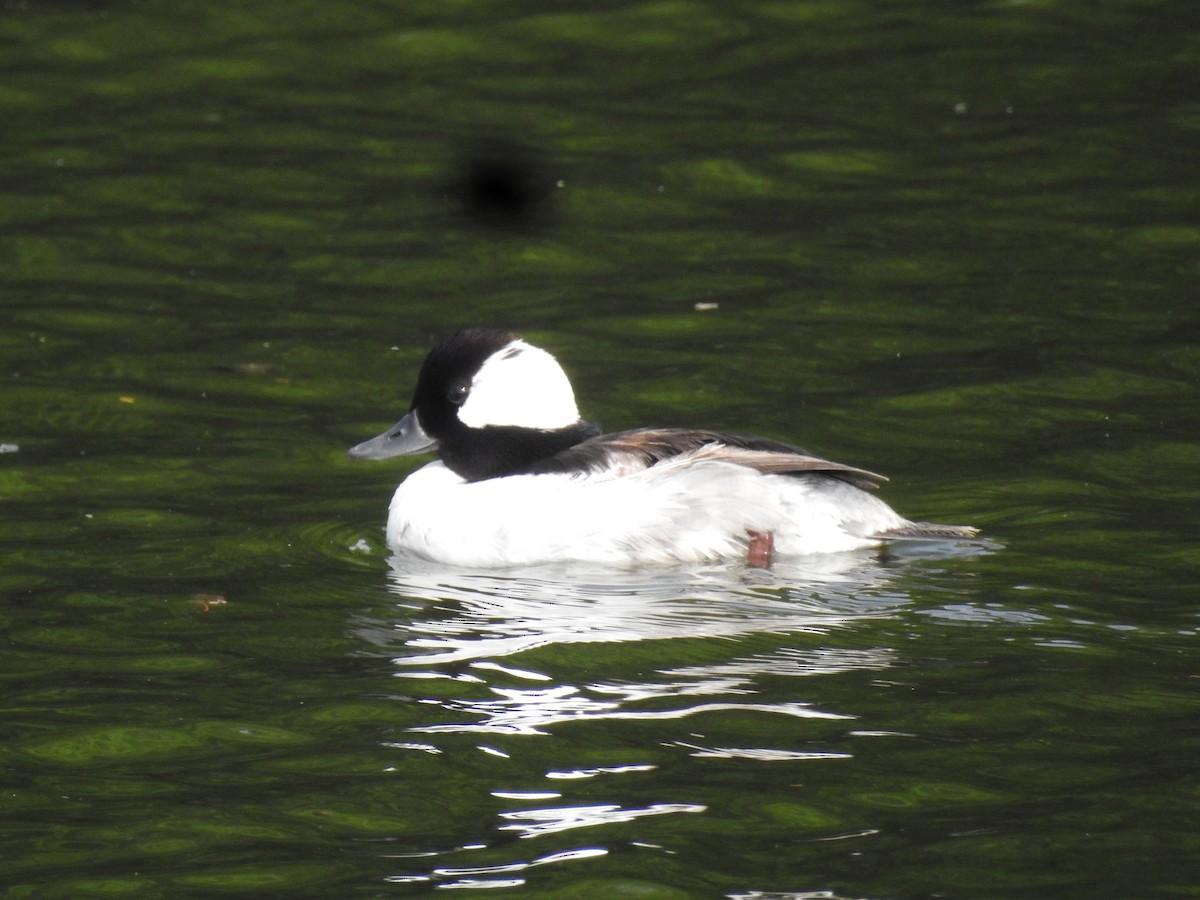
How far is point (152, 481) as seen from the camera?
904cm

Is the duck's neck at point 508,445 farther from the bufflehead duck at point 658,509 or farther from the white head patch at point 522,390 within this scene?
the bufflehead duck at point 658,509

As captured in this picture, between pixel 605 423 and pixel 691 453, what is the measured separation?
6.87 ft

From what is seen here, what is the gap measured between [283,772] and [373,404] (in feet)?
15.2

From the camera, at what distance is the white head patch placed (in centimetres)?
830

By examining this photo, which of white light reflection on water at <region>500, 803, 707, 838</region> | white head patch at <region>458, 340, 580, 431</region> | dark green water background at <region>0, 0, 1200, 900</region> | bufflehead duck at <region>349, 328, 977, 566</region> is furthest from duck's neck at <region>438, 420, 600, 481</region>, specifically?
white light reflection on water at <region>500, 803, 707, 838</region>

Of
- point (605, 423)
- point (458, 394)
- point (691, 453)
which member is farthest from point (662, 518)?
point (605, 423)

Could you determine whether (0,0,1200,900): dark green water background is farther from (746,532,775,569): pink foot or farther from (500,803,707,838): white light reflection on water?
(746,532,775,569): pink foot

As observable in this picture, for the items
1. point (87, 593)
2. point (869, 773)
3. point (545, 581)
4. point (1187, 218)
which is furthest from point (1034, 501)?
point (1187, 218)

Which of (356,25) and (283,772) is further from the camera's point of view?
(356,25)

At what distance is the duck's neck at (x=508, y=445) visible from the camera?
8.36 metres

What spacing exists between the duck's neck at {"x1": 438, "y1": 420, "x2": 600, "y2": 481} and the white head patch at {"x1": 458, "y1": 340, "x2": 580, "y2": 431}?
0.13 feet

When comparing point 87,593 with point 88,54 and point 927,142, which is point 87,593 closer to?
point 927,142

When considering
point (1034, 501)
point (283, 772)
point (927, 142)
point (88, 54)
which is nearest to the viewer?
point (283, 772)

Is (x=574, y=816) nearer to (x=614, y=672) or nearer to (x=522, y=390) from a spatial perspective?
(x=614, y=672)
